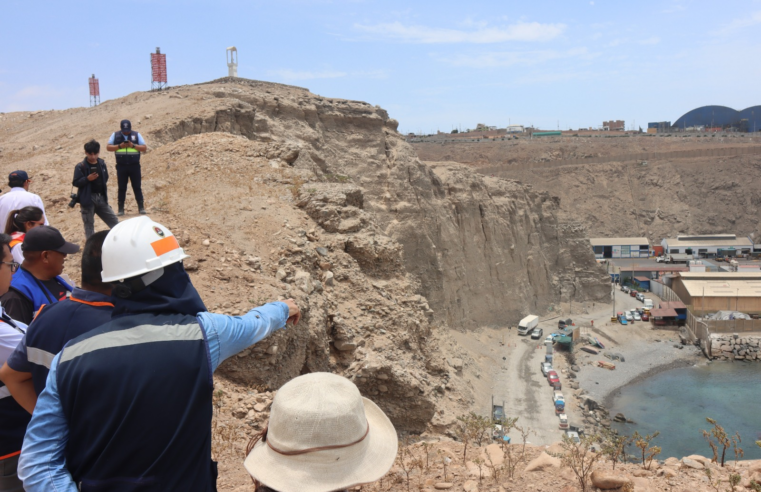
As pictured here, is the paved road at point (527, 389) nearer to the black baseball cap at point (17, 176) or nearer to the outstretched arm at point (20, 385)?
the black baseball cap at point (17, 176)

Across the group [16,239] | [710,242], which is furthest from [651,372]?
[16,239]

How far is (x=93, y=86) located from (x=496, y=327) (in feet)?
99.3

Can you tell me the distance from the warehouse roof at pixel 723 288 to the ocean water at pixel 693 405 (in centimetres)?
670

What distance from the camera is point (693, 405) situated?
2798cm

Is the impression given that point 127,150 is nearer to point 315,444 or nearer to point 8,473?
point 8,473

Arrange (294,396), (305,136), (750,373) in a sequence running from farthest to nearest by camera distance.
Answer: (750,373) < (305,136) < (294,396)

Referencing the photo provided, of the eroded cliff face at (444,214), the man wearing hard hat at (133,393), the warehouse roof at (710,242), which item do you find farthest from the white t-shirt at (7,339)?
the warehouse roof at (710,242)

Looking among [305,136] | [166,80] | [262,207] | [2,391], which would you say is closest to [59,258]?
[2,391]

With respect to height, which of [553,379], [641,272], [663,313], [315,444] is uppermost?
[315,444]

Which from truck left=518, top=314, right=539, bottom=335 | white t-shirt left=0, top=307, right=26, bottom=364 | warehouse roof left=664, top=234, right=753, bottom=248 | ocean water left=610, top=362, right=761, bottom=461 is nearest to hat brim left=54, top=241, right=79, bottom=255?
white t-shirt left=0, top=307, right=26, bottom=364

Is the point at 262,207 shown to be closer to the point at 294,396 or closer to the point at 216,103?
the point at 294,396

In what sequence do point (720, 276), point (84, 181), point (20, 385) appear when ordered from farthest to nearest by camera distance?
point (720, 276) → point (84, 181) → point (20, 385)

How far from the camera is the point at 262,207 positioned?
10.9 meters

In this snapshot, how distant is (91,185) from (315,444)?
7492 millimetres
